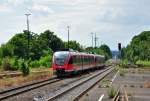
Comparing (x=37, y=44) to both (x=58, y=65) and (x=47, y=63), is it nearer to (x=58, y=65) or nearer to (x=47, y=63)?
(x=47, y=63)

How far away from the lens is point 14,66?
→ 7212cm

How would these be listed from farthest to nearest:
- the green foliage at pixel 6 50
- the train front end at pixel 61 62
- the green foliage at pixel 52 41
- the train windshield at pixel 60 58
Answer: the green foliage at pixel 52 41 < the green foliage at pixel 6 50 < the train windshield at pixel 60 58 < the train front end at pixel 61 62

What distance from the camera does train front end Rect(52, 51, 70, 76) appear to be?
167ft

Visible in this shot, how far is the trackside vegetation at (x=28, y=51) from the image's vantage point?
236 ft

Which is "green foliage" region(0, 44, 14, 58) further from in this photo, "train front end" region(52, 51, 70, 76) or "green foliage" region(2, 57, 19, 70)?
"train front end" region(52, 51, 70, 76)

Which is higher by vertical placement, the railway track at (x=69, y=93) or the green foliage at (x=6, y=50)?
the green foliage at (x=6, y=50)

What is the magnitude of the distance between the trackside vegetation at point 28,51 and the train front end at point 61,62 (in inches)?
138

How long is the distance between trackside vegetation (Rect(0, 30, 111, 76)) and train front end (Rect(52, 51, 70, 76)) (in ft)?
11.5

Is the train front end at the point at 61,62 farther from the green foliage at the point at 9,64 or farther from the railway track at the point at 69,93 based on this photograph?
the green foliage at the point at 9,64

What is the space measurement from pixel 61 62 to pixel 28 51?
58.6 metres

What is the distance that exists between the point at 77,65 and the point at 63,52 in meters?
4.96

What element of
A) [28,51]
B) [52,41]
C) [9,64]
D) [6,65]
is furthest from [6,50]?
[52,41]

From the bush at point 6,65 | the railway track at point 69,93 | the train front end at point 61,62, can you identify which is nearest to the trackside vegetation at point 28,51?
the bush at point 6,65

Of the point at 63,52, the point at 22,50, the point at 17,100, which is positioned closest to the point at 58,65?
the point at 63,52
